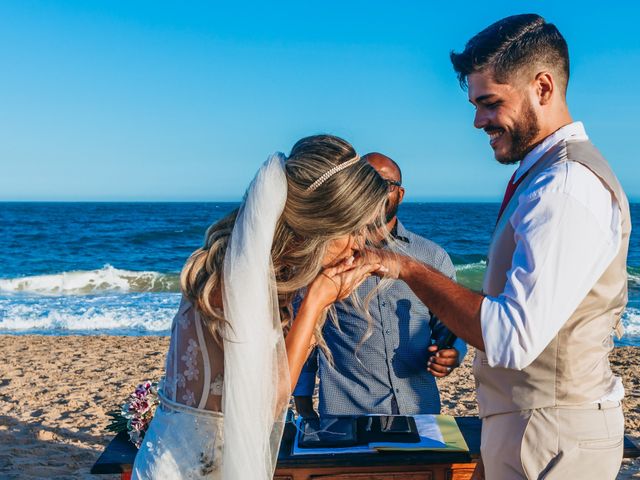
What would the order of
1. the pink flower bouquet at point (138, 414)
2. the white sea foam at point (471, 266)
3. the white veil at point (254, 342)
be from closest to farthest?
the white veil at point (254, 342)
the pink flower bouquet at point (138, 414)
the white sea foam at point (471, 266)

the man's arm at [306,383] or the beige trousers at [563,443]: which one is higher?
the beige trousers at [563,443]

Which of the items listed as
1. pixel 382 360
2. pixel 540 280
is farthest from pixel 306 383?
pixel 540 280

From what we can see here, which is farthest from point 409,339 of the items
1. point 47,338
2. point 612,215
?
point 47,338

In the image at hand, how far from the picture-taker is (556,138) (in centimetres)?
212

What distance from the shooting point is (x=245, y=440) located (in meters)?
2.04

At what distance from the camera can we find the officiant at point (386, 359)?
3537 millimetres

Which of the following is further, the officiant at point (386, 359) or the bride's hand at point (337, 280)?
the officiant at point (386, 359)

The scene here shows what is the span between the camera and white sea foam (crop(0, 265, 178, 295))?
19.5 meters

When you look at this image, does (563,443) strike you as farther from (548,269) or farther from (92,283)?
(92,283)

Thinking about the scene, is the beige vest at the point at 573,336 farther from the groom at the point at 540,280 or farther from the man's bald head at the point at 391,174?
the man's bald head at the point at 391,174

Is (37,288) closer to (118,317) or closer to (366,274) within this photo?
(118,317)

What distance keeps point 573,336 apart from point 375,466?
47.6 inches

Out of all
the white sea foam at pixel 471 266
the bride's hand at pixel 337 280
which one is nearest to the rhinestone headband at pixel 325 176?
the bride's hand at pixel 337 280

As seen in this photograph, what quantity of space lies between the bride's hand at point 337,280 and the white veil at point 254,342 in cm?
13
